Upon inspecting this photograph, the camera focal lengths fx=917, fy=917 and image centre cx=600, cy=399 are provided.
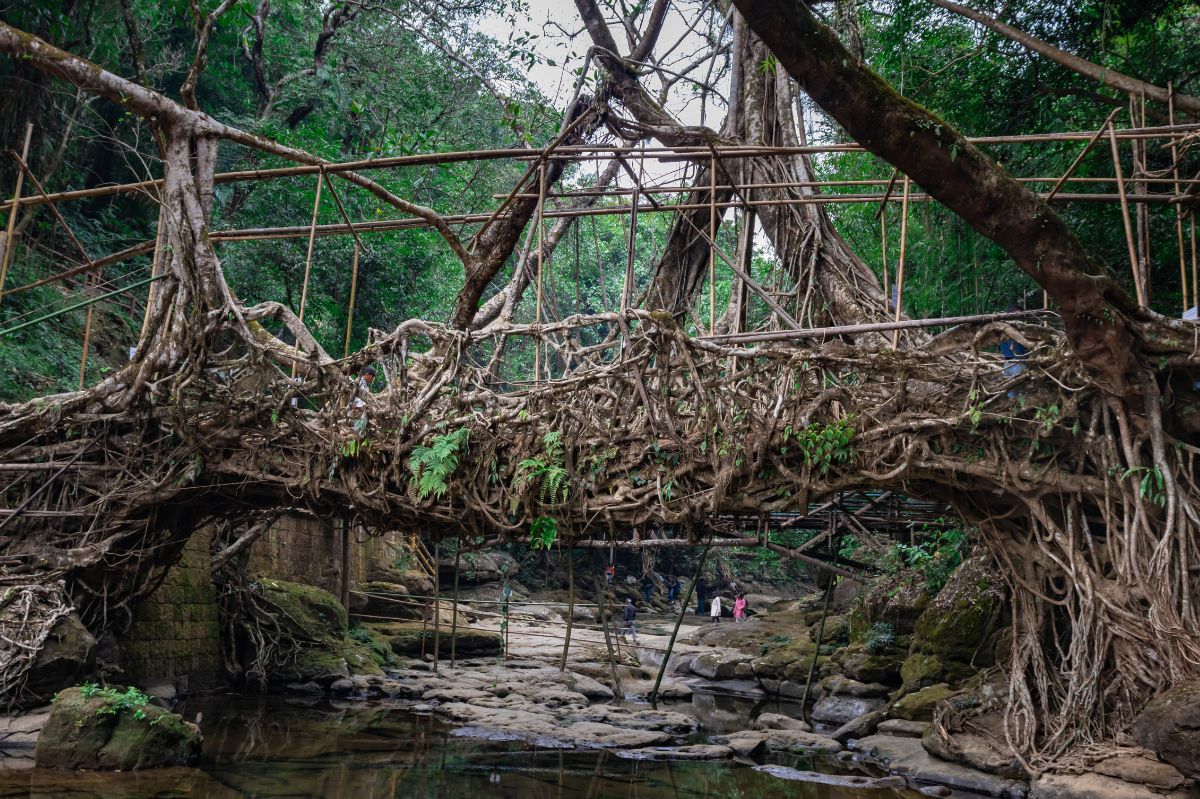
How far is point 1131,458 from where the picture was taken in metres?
7.11

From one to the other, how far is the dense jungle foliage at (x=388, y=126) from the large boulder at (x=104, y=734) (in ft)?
14.8

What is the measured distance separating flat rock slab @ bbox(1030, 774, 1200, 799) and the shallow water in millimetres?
1244

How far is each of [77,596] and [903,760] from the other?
28.4 feet

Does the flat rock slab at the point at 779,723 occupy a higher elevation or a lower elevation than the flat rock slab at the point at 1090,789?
lower

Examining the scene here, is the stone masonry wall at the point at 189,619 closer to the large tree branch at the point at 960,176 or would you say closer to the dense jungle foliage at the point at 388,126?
the dense jungle foliage at the point at 388,126

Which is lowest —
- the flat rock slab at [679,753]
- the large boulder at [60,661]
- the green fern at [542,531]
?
the flat rock slab at [679,753]

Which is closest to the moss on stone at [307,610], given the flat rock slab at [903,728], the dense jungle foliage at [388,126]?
the dense jungle foliage at [388,126]

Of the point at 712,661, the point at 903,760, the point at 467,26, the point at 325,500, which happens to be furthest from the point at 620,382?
the point at 467,26

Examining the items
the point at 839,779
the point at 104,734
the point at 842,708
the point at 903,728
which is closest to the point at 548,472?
the point at 839,779

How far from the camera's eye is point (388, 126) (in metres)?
16.6

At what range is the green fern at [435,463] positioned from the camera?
862cm

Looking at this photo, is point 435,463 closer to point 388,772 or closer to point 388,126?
point 388,772

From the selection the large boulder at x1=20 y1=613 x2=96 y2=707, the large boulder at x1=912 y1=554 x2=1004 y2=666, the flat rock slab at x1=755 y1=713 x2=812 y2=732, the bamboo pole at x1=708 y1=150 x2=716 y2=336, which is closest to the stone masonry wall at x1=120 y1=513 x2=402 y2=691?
the large boulder at x1=20 y1=613 x2=96 y2=707

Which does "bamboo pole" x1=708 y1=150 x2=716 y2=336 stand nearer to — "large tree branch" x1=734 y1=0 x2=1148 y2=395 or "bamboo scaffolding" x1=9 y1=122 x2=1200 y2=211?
"bamboo scaffolding" x1=9 y1=122 x2=1200 y2=211
